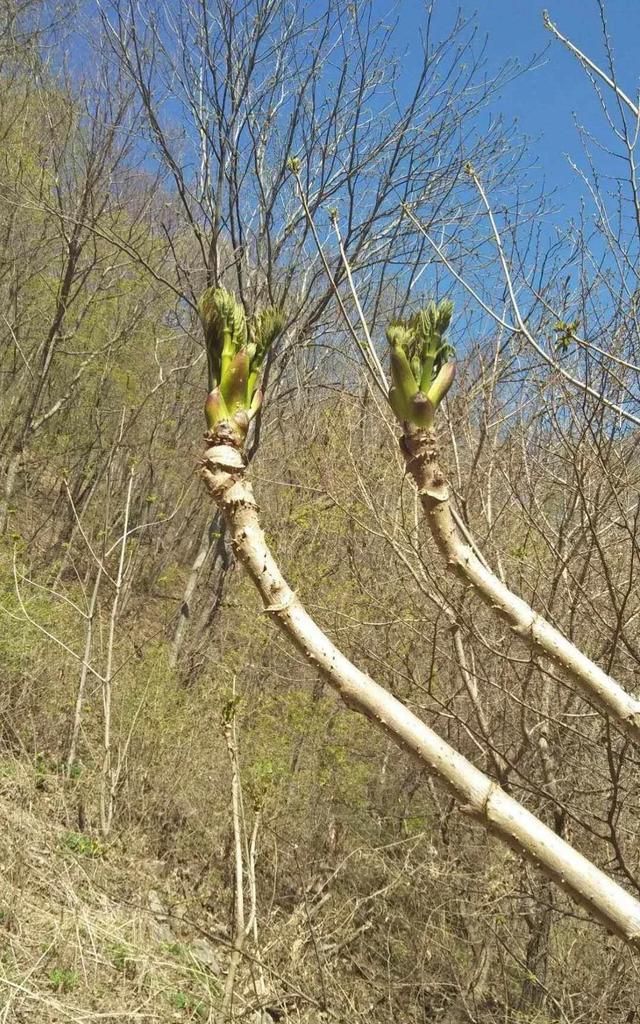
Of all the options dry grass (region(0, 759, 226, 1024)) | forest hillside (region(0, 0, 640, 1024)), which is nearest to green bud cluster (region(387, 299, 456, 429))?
forest hillside (region(0, 0, 640, 1024))

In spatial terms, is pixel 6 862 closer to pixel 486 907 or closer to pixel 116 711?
pixel 116 711

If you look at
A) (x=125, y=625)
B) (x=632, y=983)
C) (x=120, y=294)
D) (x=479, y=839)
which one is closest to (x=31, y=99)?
(x=120, y=294)

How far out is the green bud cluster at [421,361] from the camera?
43.8 inches

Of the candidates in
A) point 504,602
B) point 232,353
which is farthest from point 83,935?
point 232,353

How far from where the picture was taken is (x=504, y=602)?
117cm

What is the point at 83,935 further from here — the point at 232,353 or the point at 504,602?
the point at 232,353

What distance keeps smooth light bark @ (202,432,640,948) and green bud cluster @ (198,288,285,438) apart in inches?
9.1

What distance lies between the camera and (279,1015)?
464 centimetres

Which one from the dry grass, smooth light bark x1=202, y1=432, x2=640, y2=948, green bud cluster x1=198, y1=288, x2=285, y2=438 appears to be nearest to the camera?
smooth light bark x1=202, y1=432, x2=640, y2=948

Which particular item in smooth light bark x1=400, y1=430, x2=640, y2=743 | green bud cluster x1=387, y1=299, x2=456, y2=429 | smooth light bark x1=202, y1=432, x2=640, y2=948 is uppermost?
green bud cluster x1=387, y1=299, x2=456, y2=429

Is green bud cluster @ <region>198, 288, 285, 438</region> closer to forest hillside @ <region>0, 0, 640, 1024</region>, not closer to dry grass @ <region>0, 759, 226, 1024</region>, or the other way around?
forest hillside @ <region>0, 0, 640, 1024</region>

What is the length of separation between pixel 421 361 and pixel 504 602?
383 millimetres

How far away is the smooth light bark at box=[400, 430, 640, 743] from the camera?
1.12m

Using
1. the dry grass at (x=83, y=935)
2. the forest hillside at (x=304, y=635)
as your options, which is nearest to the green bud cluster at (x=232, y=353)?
the forest hillside at (x=304, y=635)
